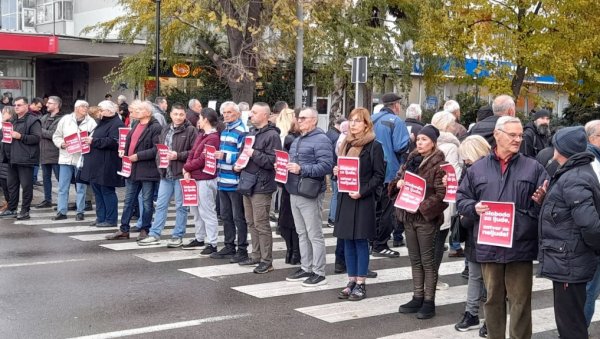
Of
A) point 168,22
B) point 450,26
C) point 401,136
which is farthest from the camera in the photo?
point 450,26

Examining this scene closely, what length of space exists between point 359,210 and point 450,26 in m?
17.9

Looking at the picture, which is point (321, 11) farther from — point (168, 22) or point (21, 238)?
point (21, 238)

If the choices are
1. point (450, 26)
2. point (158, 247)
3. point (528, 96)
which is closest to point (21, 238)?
point (158, 247)

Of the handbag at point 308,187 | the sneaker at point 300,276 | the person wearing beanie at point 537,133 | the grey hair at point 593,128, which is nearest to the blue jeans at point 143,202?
the sneaker at point 300,276

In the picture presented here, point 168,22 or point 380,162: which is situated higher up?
point 168,22

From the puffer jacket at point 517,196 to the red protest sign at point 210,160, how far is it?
4800mm

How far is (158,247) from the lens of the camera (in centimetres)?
1139

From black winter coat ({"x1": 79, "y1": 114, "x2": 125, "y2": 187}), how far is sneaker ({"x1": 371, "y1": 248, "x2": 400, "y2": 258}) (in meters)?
4.39

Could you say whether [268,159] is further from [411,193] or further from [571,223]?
[571,223]

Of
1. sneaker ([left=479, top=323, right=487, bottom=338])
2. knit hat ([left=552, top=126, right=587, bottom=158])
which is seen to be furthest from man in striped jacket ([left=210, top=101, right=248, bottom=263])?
knit hat ([left=552, top=126, right=587, bottom=158])

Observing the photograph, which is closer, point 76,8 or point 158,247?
point 158,247

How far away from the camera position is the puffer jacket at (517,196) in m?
6.11

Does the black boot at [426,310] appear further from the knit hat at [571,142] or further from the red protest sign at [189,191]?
the red protest sign at [189,191]

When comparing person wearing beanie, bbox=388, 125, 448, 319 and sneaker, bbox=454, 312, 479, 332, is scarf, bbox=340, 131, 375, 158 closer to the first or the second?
person wearing beanie, bbox=388, 125, 448, 319
